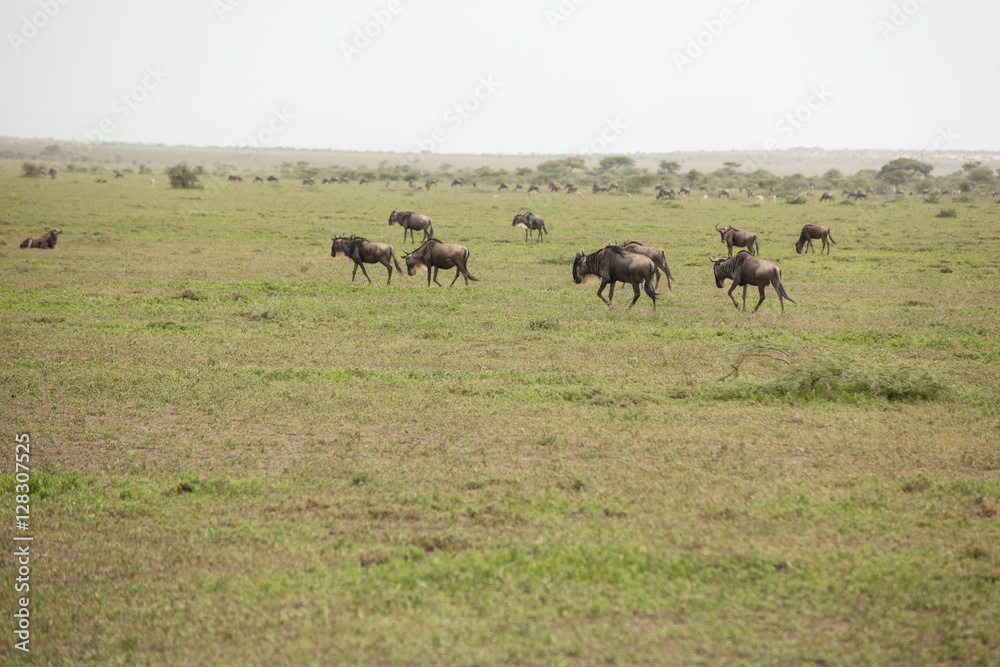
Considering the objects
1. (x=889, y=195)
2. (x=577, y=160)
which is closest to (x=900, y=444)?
(x=889, y=195)

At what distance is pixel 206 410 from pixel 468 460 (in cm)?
342

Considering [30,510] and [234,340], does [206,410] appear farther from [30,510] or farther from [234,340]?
[234,340]

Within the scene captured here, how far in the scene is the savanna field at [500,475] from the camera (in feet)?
15.8

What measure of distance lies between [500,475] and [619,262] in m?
8.63

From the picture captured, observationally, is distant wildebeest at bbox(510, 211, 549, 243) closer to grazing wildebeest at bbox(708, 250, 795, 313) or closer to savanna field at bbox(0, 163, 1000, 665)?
savanna field at bbox(0, 163, 1000, 665)

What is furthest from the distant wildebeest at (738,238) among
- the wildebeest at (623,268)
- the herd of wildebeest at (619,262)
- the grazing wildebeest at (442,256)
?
the grazing wildebeest at (442,256)

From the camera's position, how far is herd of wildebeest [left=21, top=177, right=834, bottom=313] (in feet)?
48.6

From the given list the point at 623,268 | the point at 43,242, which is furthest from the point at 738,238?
the point at 43,242

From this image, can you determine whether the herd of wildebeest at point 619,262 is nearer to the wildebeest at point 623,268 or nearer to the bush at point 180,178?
the wildebeest at point 623,268

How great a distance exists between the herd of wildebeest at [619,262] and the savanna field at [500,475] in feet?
2.00

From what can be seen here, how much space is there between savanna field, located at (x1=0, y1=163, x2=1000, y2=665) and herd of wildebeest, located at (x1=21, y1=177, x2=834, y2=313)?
61cm

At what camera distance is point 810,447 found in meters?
7.94

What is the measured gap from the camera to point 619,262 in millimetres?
15031

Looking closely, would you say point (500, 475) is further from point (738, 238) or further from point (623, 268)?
point (738, 238)
